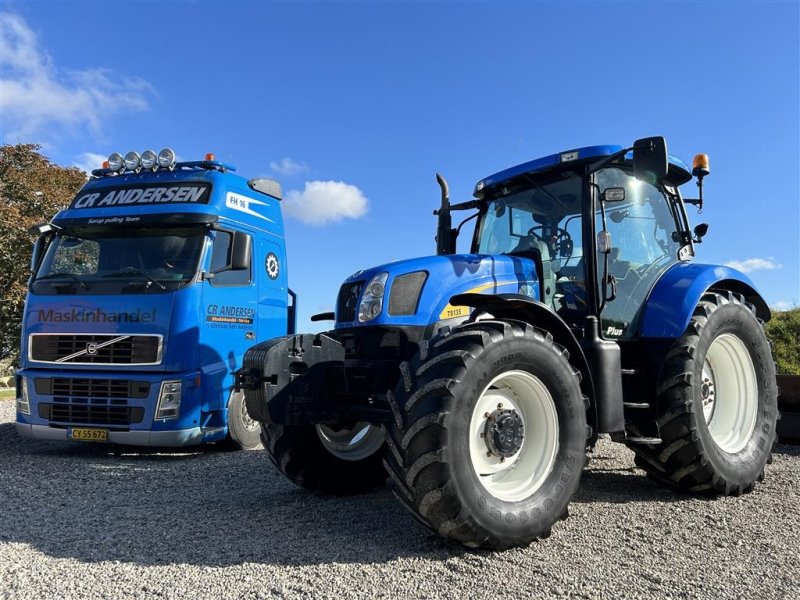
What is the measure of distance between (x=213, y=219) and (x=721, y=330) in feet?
16.9

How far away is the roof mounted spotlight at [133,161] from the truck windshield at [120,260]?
100 centimetres

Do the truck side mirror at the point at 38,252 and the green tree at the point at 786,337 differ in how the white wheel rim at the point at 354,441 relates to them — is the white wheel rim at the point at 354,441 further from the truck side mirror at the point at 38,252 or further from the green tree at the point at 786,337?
the green tree at the point at 786,337

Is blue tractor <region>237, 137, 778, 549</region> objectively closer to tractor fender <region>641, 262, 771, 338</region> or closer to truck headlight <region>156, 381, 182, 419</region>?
tractor fender <region>641, 262, 771, 338</region>

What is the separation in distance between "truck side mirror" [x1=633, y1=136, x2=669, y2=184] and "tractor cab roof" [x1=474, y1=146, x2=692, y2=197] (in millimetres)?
538

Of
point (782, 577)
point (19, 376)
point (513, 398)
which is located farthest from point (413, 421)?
point (19, 376)

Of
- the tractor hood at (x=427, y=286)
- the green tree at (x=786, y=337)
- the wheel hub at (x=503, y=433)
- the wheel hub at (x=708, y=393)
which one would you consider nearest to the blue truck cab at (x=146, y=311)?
the tractor hood at (x=427, y=286)

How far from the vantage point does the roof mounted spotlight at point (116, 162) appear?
7.74 metres

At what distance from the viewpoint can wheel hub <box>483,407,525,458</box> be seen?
353 centimetres

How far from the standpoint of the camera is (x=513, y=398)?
375 centimetres

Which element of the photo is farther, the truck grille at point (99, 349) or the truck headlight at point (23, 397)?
the truck headlight at point (23, 397)

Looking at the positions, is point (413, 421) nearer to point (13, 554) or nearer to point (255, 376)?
point (255, 376)

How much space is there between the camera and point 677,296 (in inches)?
184

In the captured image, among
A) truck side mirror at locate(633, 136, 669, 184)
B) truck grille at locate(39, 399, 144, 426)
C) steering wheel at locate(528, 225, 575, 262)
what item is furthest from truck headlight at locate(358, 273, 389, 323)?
truck grille at locate(39, 399, 144, 426)

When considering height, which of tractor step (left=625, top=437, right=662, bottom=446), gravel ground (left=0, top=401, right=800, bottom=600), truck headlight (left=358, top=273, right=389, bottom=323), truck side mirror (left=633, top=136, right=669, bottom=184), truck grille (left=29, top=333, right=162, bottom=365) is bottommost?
gravel ground (left=0, top=401, right=800, bottom=600)
